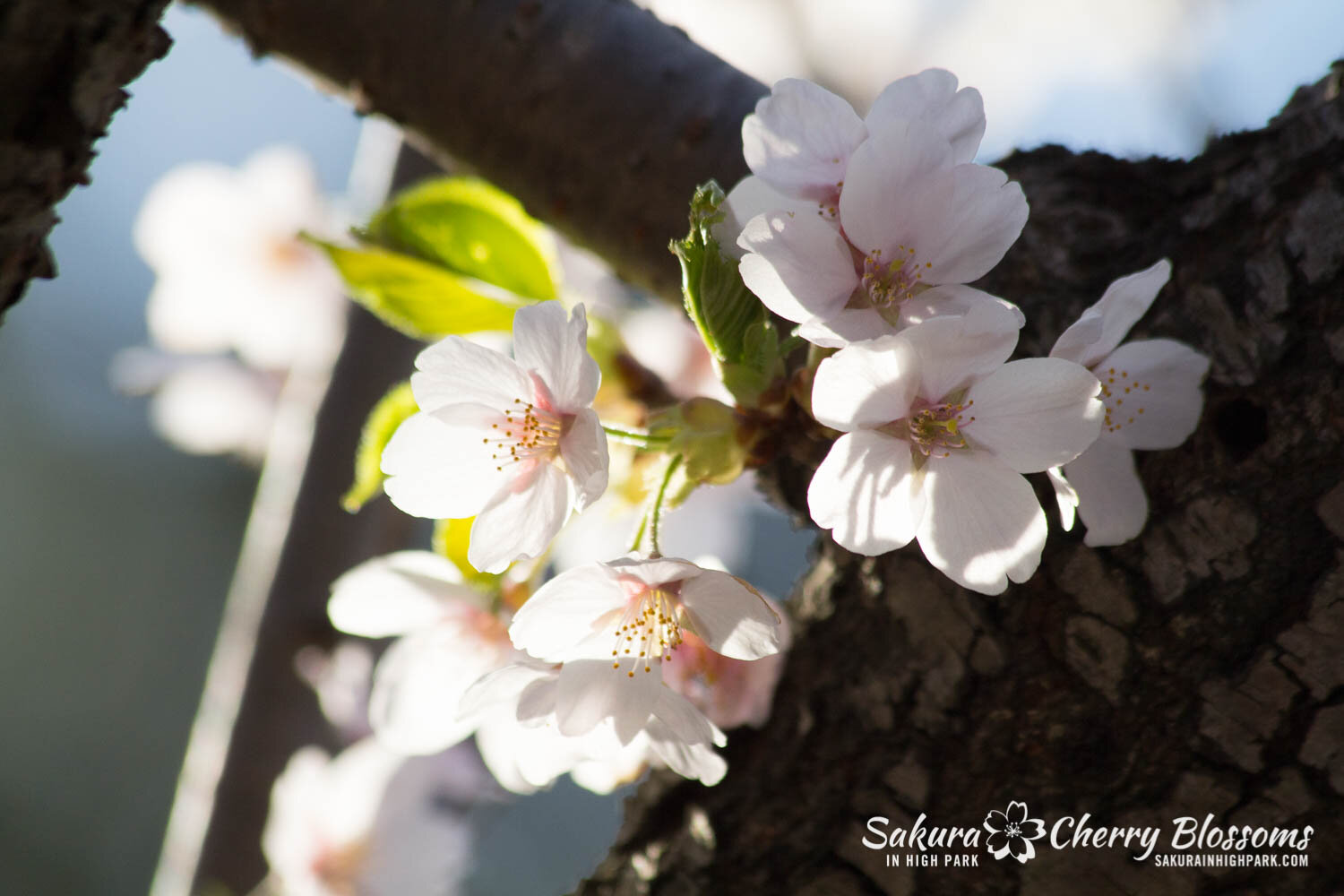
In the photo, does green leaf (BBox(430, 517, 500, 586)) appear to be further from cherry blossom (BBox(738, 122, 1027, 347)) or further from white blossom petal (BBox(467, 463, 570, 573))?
cherry blossom (BBox(738, 122, 1027, 347))

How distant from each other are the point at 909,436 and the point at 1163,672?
18 centimetres

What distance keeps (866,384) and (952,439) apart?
0.05 metres

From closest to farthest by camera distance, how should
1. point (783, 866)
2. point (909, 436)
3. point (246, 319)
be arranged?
1. point (909, 436)
2. point (783, 866)
3. point (246, 319)

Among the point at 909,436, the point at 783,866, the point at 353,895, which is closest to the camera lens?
the point at 909,436

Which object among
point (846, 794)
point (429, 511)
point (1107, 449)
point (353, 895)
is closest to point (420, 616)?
point (429, 511)

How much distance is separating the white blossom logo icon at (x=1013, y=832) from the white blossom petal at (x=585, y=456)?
26 cm

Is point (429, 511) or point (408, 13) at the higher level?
point (408, 13)

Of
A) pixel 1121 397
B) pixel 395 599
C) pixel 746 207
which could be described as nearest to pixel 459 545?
pixel 395 599

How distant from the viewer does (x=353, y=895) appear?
0.86 meters

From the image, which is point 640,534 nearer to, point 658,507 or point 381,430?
point 658,507

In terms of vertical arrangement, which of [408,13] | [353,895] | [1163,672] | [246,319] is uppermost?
[246,319]

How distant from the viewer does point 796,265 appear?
1.22ft

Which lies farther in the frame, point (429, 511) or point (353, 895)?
point (353, 895)

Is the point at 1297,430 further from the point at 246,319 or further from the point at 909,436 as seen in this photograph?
the point at 246,319
